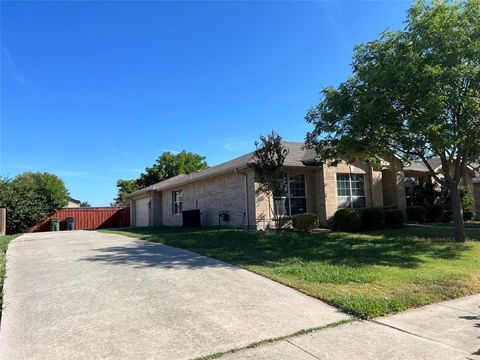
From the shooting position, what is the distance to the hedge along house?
56.7ft

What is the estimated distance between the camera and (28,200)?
2767cm

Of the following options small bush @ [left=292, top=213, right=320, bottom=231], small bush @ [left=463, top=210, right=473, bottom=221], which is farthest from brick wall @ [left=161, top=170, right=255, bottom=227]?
small bush @ [left=463, top=210, right=473, bottom=221]

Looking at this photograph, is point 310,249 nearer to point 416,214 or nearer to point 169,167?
point 416,214

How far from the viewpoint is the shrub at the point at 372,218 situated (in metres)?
17.7

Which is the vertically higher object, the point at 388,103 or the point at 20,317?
the point at 388,103

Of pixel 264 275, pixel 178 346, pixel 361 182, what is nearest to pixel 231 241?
pixel 264 275

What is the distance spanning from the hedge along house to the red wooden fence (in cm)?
1474

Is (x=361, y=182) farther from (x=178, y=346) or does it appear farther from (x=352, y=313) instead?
(x=178, y=346)

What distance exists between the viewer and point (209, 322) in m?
5.55

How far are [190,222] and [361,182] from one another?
30.9 ft

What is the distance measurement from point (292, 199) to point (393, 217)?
16.8ft

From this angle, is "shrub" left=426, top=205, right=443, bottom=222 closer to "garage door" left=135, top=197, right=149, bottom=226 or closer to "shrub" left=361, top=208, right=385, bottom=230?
"shrub" left=361, top=208, right=385, bottom=230

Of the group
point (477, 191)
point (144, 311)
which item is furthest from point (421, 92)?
point (477, 191)

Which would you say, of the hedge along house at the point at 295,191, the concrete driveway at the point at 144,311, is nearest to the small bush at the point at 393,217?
the hedge along house at the point at 295,191
